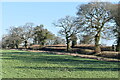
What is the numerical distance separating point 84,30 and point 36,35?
19.7 meters

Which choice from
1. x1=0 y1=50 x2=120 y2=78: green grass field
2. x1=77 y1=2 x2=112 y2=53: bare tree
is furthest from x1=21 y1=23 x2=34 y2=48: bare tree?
x1=0 y1=50 x2=120 y2=78: green grass field

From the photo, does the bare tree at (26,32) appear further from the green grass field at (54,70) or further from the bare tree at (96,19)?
the green grass field at (54,70)

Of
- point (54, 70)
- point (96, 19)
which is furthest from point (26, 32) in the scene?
point (54, 70)

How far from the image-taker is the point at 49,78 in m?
4.96

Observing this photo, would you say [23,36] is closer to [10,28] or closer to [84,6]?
[10,28]

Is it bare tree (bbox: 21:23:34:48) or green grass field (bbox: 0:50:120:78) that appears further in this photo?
bare tree (bbox: 21:23:34:48)

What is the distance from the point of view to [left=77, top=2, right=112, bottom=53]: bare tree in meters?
24.8

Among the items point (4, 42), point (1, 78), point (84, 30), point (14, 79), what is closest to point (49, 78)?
point (14, 79)

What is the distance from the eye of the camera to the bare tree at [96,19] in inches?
975

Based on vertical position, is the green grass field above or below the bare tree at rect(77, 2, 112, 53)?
below

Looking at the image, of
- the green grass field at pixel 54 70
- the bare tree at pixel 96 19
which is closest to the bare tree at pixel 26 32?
the bare tree at pixel 96 19

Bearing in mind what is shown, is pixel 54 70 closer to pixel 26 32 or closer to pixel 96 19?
pixel 96 19

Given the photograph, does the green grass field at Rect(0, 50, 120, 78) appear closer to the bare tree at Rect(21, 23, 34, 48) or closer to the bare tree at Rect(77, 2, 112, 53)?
the bare tree at Rect(77, 2, 112, 53)

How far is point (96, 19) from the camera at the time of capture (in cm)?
2531
